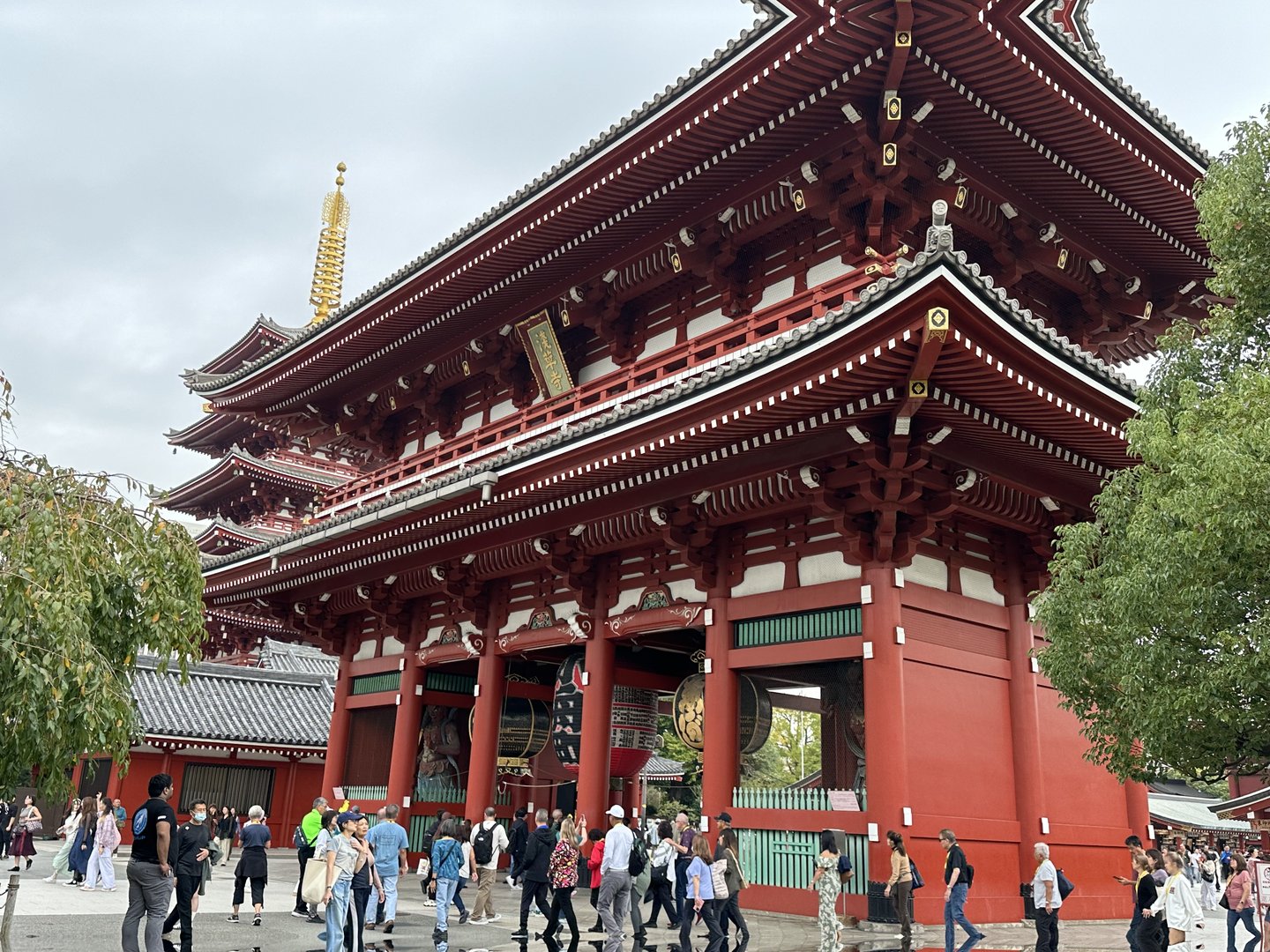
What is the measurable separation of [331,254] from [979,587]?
4513 centimetres

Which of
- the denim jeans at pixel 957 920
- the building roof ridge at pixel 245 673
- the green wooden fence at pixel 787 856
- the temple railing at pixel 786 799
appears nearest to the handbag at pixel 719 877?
the green wooden fence at pixel 787 856

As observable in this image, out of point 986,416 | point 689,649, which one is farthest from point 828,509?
point 689,649

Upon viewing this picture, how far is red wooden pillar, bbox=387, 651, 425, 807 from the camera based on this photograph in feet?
66.7

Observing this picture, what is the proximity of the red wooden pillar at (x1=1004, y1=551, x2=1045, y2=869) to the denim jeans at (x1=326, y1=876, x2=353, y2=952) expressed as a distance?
9.05 metres

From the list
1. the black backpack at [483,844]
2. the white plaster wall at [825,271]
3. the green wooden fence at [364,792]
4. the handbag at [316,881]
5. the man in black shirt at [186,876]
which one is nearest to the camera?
the man in black shirt at [186,876]

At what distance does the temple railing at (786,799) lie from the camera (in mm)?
13508

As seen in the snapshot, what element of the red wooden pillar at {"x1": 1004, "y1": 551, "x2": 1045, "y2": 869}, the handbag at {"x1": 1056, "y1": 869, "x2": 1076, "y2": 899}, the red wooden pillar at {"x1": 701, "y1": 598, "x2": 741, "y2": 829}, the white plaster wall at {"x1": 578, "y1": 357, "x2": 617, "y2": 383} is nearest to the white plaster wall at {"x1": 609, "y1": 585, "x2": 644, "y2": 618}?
the red wooden pillar at {"x1": 701, "y1": 598, "x2": 741, "y2": 829}

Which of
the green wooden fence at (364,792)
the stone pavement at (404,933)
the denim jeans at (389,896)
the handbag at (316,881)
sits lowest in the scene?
the stone pavement at (404,933)

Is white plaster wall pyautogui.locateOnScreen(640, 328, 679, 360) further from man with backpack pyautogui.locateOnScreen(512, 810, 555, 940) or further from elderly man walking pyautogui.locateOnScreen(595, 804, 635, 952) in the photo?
elderly man walking pyautogui.locateOnScreen(595, 804, 635, 952)

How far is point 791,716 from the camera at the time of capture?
2398 inches

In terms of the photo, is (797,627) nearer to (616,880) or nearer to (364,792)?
(616,880)

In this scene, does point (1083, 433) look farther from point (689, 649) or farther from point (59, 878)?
point (59, 878)

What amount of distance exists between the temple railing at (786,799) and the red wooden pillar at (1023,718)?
99.7 inches

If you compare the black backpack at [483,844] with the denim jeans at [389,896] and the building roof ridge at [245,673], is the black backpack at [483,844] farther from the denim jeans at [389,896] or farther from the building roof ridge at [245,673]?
the building roof ridge at [245,673]
